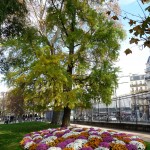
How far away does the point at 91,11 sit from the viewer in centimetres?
2200

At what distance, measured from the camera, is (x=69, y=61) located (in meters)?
21.0

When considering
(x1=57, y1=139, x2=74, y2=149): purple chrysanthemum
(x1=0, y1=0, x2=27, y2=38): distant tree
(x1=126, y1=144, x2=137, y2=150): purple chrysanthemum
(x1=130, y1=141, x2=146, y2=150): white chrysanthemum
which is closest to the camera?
(x1=126, y1=144, x2=137, y2=150): purple chrysanthemum

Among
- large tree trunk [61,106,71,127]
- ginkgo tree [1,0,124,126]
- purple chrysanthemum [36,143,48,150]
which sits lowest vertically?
purple chrysanthemum [36,143,48,150]

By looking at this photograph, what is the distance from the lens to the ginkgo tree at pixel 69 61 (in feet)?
63.6

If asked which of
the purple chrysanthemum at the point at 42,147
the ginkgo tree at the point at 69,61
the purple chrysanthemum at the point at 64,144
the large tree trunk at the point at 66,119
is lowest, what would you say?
the purple chrysanthemum at the point at 42,147

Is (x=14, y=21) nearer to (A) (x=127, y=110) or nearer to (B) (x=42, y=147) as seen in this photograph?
(B) (x=42, y=147)

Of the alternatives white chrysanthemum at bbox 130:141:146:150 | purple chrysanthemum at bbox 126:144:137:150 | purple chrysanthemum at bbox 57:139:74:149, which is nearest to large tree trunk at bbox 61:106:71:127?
purple chrysanthemum at bbox 57:139:74:149

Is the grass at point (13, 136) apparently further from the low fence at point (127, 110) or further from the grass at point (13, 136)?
the low fence at point (127, 110)

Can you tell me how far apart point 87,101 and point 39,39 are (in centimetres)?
560

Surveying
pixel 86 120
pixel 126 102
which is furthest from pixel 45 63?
pixel 86 120

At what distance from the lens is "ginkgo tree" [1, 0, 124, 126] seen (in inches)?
763

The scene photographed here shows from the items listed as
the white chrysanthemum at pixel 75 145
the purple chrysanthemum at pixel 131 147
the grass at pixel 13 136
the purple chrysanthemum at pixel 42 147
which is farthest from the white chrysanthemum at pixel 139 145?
the grass at pixel 13 136

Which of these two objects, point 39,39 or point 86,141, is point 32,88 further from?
point 86,141

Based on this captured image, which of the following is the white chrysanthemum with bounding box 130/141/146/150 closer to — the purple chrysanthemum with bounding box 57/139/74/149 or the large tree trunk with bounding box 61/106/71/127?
the purple chrysanthemum with bounding box 57/139/74/149
